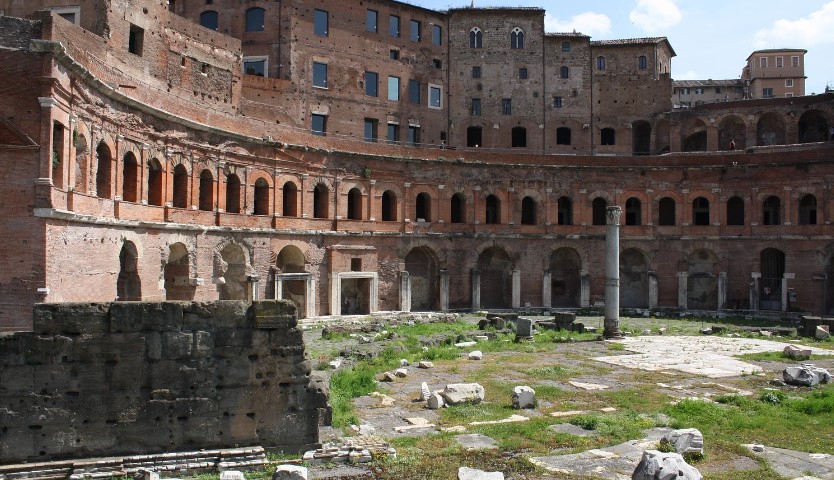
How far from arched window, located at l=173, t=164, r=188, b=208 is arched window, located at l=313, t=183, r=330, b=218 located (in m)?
8.12

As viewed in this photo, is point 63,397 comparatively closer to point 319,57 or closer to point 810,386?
point 810,386

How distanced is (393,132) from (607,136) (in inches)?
572

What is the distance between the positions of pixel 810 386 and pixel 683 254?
2206 cm

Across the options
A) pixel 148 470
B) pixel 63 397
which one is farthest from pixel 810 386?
pixel 63 397

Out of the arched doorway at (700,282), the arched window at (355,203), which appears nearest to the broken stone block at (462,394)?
the arched window at (355,203)

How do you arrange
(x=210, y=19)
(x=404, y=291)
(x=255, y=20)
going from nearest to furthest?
(x=404, y=291), (x=210, y=19), (x=255, y=20)

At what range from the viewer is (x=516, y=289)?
38.0 meters

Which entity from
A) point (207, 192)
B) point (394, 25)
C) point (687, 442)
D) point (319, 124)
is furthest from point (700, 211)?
point (687, 442)

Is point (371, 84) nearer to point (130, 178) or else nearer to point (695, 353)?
point (130, 178)

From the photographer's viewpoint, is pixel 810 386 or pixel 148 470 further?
pixel 810 386

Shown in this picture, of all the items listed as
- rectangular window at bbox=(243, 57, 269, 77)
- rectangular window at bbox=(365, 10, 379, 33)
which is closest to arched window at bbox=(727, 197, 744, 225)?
rectangular window at bbox=(365, 10, 379, 33)

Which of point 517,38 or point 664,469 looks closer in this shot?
point 664,469

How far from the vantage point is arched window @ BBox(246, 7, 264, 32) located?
37.1 meters

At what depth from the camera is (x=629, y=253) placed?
39562mm
